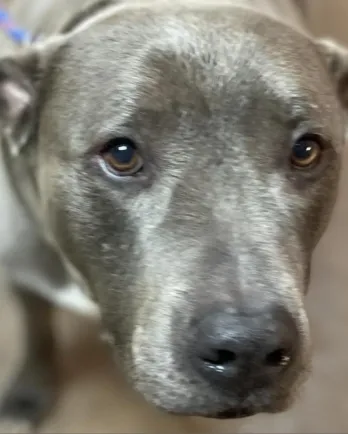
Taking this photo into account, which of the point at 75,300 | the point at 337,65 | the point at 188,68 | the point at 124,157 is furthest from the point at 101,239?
the point at 337,65

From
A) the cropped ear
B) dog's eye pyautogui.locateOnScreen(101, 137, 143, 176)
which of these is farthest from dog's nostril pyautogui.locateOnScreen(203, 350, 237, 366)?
the cropped ear

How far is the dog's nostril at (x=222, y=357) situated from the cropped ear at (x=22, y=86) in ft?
2.01

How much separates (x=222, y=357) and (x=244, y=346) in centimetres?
4

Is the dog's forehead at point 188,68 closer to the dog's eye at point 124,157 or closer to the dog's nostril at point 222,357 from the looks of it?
the dog's eye at point 124,157

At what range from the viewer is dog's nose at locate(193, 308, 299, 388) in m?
1.23

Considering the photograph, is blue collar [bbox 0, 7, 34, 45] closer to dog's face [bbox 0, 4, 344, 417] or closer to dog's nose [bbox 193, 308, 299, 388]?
dog's face [bbox 0, 4, 344, 417]

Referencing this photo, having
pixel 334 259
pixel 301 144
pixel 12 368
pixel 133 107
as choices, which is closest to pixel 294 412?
pixel 334 259

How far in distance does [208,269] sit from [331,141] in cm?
38

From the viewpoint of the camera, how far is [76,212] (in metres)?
1.47

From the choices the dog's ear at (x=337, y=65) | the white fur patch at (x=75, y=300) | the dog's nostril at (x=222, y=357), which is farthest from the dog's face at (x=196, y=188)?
the white fur patch at (x=75, y=300)

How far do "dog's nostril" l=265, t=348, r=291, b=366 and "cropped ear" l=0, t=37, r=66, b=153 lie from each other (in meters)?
0.66

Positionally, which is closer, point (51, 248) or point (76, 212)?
point (76, 212)

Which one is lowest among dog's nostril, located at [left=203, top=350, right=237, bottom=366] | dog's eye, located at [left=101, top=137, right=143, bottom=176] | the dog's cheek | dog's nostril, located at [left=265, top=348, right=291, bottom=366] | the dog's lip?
the dog's lip

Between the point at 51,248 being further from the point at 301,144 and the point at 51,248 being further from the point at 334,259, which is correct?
the point at 334,259
